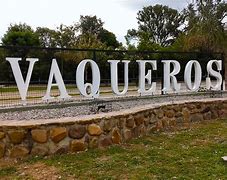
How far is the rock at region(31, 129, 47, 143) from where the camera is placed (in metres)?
4.80

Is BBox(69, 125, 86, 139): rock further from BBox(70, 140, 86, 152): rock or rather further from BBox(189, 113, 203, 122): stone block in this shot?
BBox(189, 113, 203, 122): stone block

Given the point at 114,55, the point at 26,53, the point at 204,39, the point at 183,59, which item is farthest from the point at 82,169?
the point at 204,39

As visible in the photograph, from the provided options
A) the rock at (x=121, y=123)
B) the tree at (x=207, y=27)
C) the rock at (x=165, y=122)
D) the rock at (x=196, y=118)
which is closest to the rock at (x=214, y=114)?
the rock at (x=196, y=118)

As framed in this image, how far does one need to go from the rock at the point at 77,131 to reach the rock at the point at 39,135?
37 cm

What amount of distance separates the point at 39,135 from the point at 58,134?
0.26 meters

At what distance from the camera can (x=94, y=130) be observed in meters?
5.23

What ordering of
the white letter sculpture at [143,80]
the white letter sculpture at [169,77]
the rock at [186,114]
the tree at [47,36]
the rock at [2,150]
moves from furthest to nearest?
the tree at [47,36], the white letter sculpture at [169,77], the white letter sculpture at [143,80], the rock at [186,114], the rock at [2,150]

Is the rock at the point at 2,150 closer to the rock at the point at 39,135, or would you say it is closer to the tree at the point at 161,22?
the rock at the point at 39,135

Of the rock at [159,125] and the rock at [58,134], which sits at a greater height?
the rock at [58,134]

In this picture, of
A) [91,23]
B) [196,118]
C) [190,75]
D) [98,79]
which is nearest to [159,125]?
[196,118]

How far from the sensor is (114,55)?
11.2 metres

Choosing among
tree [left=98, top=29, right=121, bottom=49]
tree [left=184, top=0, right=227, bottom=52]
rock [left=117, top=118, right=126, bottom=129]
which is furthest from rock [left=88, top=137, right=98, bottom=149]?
tree [left=98, top=29, right=121, bottom=49]

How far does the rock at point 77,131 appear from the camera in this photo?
5039mm

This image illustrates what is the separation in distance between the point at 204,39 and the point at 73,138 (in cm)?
1059
